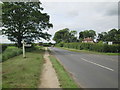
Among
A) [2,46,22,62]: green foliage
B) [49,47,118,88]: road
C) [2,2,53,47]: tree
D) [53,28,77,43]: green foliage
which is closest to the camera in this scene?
[49,47,118,88]: road

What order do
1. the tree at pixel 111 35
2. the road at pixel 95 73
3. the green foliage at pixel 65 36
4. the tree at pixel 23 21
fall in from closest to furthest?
the road at pixel 95 73
the tree at pixel 23 21
the tree at pixel 111 35
the green foliage at pixel 65 36

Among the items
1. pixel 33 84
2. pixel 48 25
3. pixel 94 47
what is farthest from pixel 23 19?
pixel 33 84

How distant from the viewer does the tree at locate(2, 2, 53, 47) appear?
28.6m

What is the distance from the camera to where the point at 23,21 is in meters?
28.4

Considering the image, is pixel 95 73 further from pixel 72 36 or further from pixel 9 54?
pixel 72 36

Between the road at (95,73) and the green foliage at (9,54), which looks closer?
the road at (95,73)

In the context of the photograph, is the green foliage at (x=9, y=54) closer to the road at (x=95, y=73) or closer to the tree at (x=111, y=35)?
the road at (x=95, y=73)

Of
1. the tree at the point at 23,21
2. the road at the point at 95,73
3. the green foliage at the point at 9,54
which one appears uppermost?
the tree at the point at 23,21

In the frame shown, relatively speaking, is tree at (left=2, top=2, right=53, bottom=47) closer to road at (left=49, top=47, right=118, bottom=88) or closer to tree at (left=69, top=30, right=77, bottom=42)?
road at (left=49, top=47, right=118, bottom=88)

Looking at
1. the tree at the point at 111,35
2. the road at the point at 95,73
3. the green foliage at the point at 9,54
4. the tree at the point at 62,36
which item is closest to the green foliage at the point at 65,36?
the tree at the point at 62,36

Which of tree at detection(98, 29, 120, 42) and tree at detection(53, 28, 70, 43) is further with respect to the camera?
tree at detection(53, 28, 70, 43)

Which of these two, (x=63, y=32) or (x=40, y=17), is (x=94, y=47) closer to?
(x=40, y=17)

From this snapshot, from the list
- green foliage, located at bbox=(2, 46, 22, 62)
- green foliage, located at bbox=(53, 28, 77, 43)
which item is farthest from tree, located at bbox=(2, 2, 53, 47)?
green foliage, located at bbox=(53, 28, 77, 43)

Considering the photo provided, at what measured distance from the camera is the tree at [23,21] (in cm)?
2856
